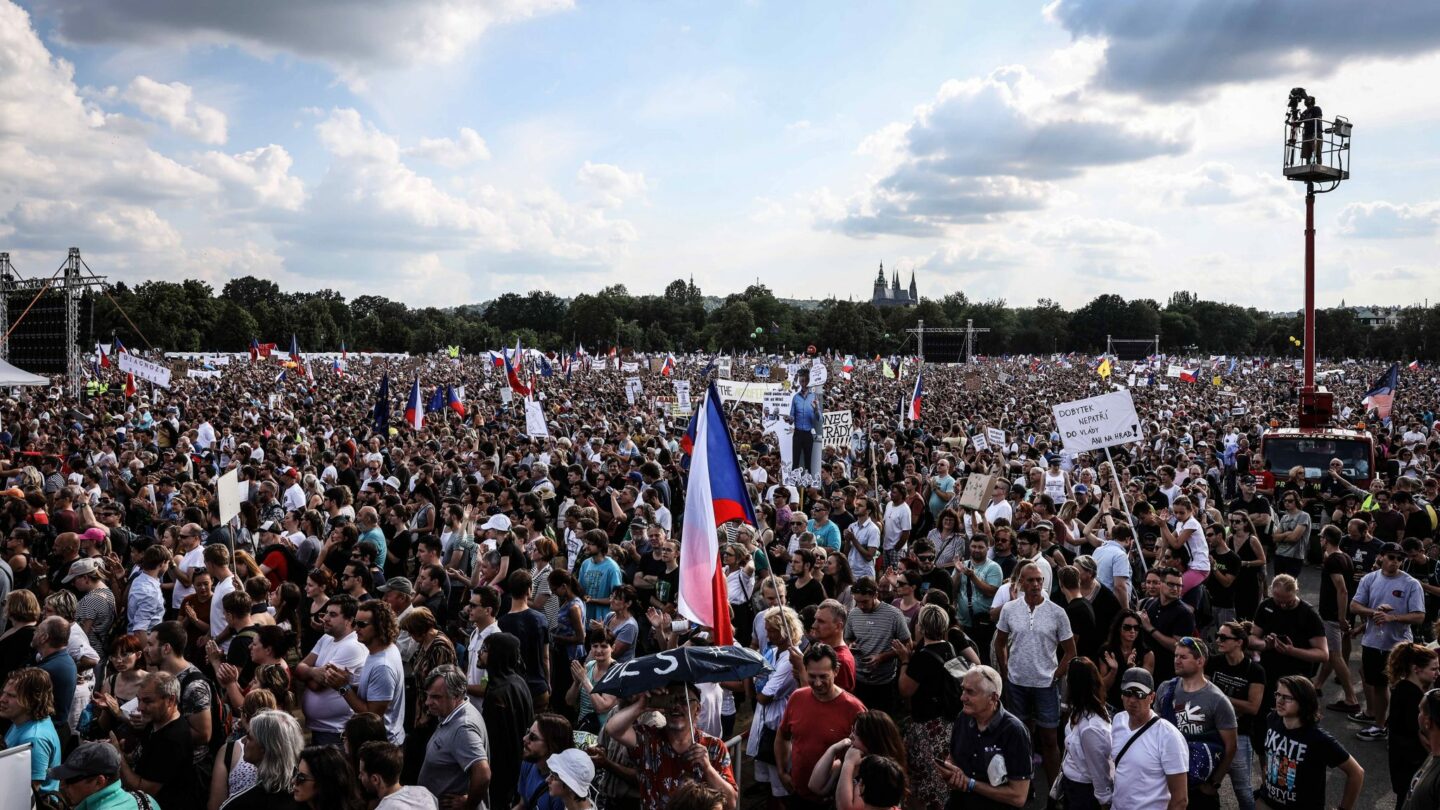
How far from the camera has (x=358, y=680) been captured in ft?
19.2

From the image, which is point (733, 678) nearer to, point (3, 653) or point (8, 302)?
point (3, 653)

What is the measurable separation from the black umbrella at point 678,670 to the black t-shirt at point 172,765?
7.01ft

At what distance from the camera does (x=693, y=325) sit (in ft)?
454

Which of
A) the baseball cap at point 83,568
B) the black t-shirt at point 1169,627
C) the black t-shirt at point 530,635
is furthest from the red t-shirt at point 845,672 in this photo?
the baseball cap at point 83,568

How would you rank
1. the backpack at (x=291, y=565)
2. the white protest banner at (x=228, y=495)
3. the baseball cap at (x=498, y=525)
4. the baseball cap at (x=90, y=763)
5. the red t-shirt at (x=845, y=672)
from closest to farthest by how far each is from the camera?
the baseball cap at (x=90, y=763), the red t-shirt at (x=845, y=672), the backpack at (x=291, y=565), the white protest banner at (x=228, y=495), the baseball cap at (x=498, y=525)

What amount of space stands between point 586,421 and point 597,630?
69.4 feet

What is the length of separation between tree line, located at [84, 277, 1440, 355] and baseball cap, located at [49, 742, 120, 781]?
280 ft

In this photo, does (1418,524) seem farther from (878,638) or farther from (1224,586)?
(878,638)

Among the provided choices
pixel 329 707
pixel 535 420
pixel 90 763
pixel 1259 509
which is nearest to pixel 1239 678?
pixel 329 707

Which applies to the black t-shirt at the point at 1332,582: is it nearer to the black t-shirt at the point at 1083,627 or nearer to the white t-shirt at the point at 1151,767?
the black t-shirt at the point at 1083,627

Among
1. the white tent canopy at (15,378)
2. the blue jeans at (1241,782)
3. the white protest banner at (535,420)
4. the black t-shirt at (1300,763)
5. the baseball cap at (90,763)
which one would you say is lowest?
the blue jeans at (1241,782)

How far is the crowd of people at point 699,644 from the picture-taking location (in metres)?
4.87

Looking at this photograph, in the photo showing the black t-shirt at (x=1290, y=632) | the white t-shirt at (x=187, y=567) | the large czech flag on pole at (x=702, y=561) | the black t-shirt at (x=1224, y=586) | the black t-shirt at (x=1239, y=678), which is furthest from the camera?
the black t-shirt at (x=1224, y=586)

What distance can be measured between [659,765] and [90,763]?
7.99 feet
